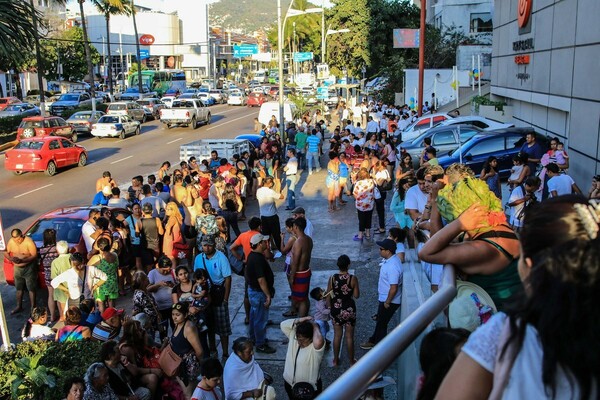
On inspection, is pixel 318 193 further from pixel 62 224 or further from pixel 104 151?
pixel 104 151

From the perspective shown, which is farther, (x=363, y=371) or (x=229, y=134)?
(x=229, y=134)

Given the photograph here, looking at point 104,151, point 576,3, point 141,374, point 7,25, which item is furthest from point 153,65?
point 141,374

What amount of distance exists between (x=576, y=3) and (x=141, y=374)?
577 inches

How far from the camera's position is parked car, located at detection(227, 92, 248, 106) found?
202ft

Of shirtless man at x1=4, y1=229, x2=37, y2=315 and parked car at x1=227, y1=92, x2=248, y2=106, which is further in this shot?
parked car at x1=227, y1=92, x2=248, y2=106

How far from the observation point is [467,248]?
3.49m

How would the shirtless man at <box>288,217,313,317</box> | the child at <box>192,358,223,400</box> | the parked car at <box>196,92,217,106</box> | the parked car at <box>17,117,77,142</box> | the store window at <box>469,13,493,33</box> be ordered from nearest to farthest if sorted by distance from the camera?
the child at <box>192,358,223,400</box>
the shirtless man at <box>288,217,313,317</box>
the parked car at <box>17,117,77,142</box>
the store window at <box>469,13,493,33</box>
the parked car at <box>196,92,217,106</box>

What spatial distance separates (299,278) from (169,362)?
2802mm

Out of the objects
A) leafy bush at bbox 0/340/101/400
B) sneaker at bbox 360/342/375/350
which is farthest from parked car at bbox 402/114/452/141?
leafy bush at bbox 0/340/101/400

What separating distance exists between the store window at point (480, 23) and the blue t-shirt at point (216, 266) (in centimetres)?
4545

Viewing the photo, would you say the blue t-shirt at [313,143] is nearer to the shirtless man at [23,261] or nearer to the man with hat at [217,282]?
the shirtless man at [23,261]

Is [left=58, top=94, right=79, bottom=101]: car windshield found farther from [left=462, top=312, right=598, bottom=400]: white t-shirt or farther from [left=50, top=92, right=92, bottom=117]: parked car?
[left=462, top=312, right=598, bottom=400]: white t-shirt

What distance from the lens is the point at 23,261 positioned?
1020cm

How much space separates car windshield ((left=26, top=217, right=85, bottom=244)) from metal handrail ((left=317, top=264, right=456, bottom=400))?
982 centimetres
